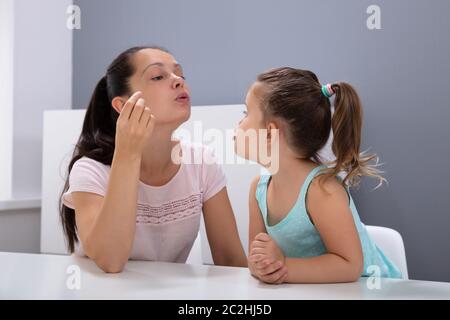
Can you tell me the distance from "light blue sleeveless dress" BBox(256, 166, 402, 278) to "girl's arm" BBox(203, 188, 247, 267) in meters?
0.17

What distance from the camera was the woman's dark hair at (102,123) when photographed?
118 cm

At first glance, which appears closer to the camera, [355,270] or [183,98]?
[355,270]

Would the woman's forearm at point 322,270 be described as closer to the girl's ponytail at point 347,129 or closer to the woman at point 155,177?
the girl's ponytail at point 347,129

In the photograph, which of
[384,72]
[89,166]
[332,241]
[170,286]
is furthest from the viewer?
[384,72]

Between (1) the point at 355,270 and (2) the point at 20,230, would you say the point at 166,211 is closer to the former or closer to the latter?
(1) the point at 355,270

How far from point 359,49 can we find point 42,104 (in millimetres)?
1553

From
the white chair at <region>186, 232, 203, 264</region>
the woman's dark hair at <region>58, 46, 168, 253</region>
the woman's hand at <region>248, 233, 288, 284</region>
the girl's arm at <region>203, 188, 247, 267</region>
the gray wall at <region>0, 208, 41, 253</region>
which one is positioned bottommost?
the gray wall at <region>0, 208, 41, 253</region>

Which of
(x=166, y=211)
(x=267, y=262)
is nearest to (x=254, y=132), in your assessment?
(x=166, y=211)

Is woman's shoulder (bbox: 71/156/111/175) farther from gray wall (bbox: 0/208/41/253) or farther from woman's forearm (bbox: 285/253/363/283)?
gray wall (bbox: 0/208/41/253)

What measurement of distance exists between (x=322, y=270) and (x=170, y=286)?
0.79 feet

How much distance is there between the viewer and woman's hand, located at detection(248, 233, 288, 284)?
2.50 ft

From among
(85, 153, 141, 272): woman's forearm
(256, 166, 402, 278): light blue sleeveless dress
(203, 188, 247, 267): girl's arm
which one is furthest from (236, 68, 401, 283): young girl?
(85, 153, 141, 272): woman's forearm

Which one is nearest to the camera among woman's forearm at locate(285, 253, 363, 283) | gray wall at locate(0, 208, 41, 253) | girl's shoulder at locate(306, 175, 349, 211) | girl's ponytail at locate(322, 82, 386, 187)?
woman's forearm at locate(285, 253, 363, 283)

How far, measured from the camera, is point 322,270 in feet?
2.58
